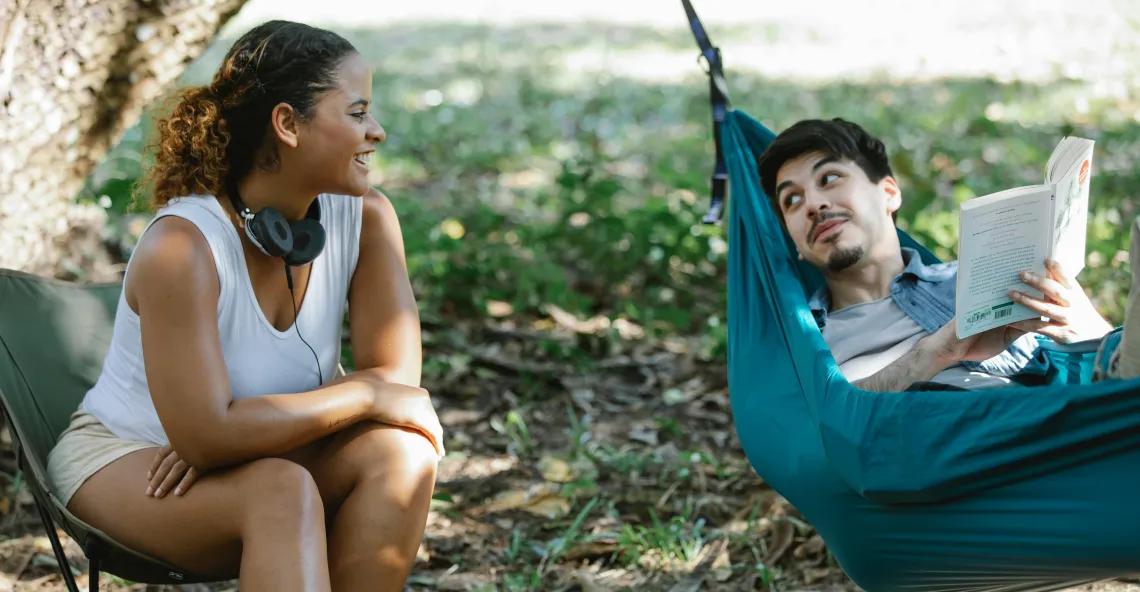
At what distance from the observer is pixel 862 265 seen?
2695mm

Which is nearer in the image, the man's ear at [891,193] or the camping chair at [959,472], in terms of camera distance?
the camping chair at [959,472]

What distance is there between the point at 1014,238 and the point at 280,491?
54.8 inches

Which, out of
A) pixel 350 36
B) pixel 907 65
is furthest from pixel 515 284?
pixel 350 36

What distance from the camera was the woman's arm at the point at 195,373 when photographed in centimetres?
208

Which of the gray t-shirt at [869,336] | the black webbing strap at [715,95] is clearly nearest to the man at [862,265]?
the gray t-shirt at [869,336]

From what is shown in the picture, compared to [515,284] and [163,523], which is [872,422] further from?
[515,284]

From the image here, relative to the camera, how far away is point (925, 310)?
2.60 metres

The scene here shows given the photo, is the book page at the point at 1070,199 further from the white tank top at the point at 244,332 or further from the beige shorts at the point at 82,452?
the beige shorts at the point at 82,452

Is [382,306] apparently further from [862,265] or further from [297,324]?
[862,265]

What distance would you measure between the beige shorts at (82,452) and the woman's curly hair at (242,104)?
1.57 feet

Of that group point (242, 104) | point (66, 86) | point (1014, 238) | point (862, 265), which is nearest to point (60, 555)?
point (242, 104)

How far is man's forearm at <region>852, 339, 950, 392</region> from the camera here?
2.32 m

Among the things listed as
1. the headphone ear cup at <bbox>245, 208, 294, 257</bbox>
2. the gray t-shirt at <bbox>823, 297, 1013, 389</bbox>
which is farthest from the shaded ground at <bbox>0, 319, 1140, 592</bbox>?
the headphone ear cup at <bbox>245, 208, 294, 257</bbox>

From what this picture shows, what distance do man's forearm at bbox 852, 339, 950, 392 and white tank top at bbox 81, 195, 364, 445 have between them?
1121mm
